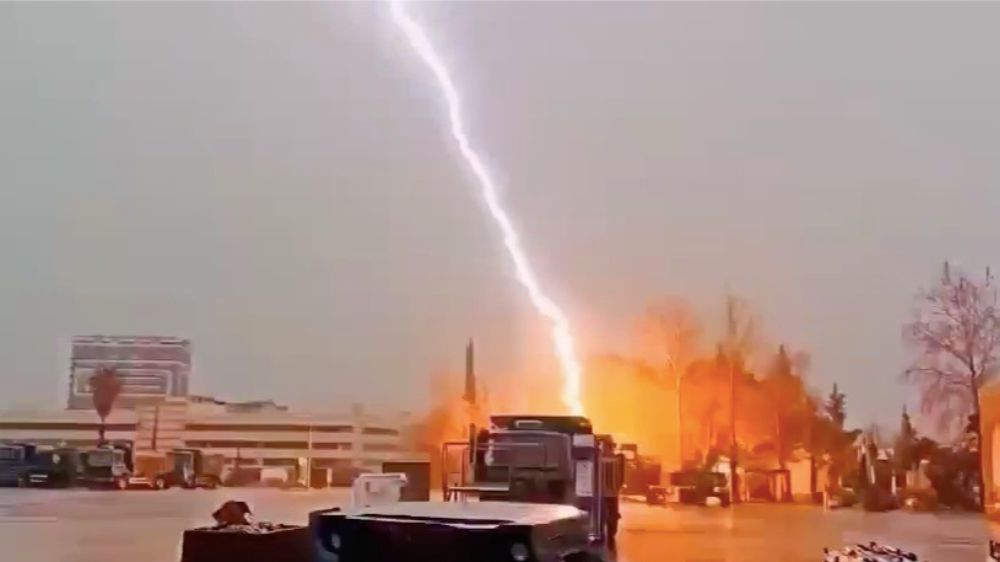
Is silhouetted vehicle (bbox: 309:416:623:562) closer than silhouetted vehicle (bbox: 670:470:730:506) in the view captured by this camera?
Yes

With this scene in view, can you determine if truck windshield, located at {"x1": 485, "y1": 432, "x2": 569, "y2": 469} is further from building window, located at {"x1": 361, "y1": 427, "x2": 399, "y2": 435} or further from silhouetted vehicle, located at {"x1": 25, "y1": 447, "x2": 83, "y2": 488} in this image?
silhouetted vehicle, located at {"x1": 25, "y1": 447, "x2": 83, "y2": 488}

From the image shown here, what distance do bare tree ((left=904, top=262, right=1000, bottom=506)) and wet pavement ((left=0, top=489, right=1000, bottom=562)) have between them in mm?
257

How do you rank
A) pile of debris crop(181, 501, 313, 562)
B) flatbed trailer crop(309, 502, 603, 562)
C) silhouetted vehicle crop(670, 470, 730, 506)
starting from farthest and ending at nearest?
silhouetted vehicle crop(670, 470, 730, 506) < pile of debris crop(181, 501, 313, 562) < flatbed trailer crop(309, 502, 603, 562)

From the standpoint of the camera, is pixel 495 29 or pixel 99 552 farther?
pixel 495 29

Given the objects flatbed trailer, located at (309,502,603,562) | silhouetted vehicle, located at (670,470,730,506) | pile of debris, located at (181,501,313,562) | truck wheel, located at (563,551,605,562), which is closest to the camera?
flatbed trailer, located at (309,502,603,562)

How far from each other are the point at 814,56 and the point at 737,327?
0.68 metres

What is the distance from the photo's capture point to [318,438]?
8.61ft

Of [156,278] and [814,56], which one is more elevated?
[814,56]

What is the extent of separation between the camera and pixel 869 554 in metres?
2.54

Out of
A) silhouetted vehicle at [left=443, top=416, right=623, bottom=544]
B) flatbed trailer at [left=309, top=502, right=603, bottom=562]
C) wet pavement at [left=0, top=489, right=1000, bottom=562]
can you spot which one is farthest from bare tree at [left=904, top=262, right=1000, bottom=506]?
flatbed trailer at [left=309, top=502, right=603, bottom=562]

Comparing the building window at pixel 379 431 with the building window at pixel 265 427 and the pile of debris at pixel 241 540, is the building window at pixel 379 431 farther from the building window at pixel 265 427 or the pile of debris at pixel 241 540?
the pile of debris at pixel 241 540

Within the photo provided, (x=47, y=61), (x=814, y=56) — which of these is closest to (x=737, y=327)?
(x=814, y=56)

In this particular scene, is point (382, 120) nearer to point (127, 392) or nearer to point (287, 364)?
point (287, 364)

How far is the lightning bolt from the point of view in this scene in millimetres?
2641
